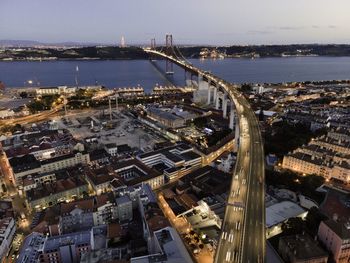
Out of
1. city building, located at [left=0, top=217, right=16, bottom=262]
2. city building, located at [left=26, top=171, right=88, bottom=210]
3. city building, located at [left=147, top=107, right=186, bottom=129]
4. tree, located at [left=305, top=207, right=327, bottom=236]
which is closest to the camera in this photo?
city building, located at [left=0, top=217, right=16, bottom=262]

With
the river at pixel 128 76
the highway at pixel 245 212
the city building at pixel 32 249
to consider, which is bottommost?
the city building at pixel 32 249

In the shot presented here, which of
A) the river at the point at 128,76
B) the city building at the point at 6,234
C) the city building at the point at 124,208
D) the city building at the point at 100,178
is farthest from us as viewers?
the river at the point at 128,76

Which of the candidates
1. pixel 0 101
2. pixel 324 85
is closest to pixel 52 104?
pixel 0 101

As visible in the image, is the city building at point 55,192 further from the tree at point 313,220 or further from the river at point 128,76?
the river at point 128,76

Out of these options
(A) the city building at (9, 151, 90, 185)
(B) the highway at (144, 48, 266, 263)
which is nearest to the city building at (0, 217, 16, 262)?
(A) the city building at (9, 151, 90, 185)

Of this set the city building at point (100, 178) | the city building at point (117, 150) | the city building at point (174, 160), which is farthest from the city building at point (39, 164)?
the city building at point (174, 160)

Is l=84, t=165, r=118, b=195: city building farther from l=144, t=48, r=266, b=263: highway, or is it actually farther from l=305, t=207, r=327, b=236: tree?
l=305, t=207, r=327, b=236: tree
